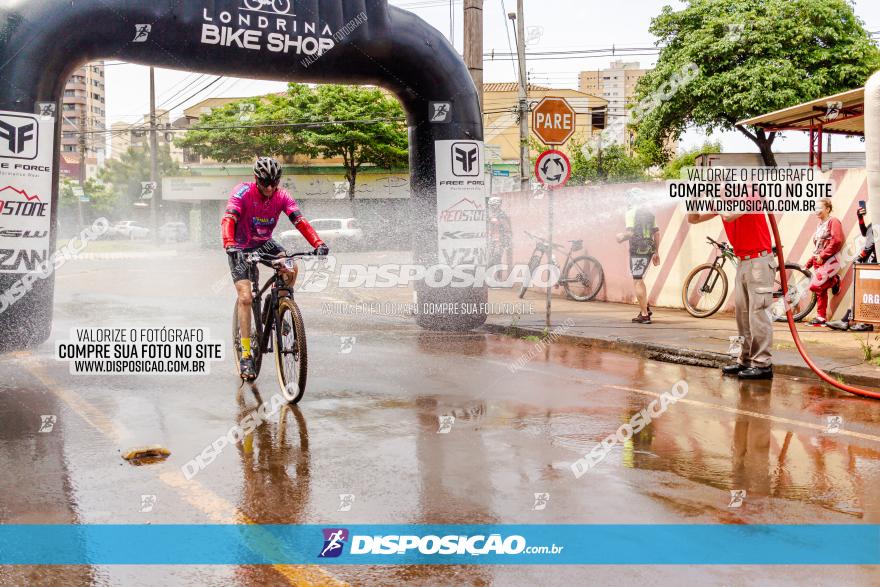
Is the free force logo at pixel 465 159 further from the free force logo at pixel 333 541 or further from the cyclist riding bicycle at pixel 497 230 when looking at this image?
the free force logo at pixel 333 541

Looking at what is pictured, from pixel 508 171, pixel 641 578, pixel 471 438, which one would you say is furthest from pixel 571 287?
pixel 508 171

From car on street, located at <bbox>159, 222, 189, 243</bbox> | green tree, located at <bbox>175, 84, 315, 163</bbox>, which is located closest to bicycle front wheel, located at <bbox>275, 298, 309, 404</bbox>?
green tree, located at <bbox>175, 84, 315, 163</bbox>

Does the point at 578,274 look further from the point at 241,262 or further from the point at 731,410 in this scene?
the point at 241,262

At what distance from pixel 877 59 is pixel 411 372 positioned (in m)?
33.0

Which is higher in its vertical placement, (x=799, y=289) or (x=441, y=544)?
(x=799, y=289)

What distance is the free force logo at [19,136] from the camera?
30.7 feet

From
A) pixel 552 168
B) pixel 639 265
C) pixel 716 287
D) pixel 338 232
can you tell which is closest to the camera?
pixel 552 168

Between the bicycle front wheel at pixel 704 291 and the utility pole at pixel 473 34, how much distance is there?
463 centimetres

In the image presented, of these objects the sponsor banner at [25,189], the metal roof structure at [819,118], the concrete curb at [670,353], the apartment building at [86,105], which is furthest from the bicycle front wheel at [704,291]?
the apartment building at [86,105]

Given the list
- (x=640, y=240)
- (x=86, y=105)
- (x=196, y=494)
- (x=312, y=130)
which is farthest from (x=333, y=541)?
(x=86, y=105)

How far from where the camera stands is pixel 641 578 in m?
3.79

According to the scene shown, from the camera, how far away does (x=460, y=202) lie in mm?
11977

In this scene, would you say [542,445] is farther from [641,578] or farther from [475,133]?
[475,133]

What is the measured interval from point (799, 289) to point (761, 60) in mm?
25487
